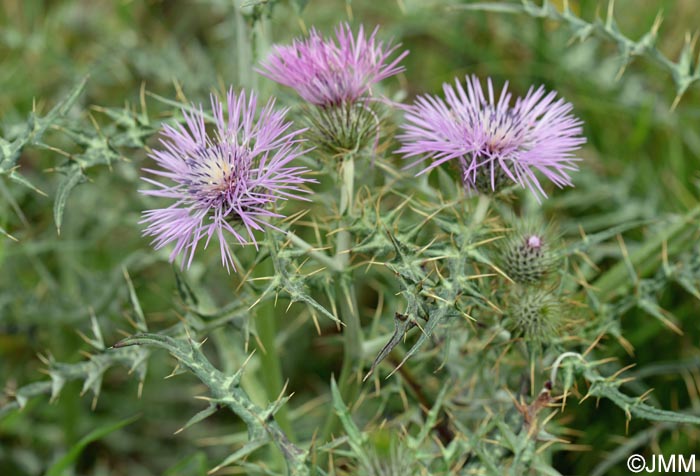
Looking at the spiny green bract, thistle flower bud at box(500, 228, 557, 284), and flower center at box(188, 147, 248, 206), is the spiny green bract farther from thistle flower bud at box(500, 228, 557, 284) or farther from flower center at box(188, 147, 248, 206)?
flower center at box(188, 147, 248, 206)

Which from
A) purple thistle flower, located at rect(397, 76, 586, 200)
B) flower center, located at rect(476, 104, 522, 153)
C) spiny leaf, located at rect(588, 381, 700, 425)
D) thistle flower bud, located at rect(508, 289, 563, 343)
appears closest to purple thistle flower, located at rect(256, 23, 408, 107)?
purple thistle flower, located at rect(397, 76, 586, 200)

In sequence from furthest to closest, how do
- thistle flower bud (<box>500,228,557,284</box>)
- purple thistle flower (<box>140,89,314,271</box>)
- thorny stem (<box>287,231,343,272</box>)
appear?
1. thistle flower bud (<box>500,228,557,284</box>)
2. thorny stem (<box>287,231,343,272</box>)
3. purple thistle flower (<box>140,89,314,271</box>)

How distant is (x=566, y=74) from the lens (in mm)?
4406

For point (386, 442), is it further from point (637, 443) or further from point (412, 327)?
point (637, 443)

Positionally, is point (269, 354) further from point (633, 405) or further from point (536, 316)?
point (633, 405)

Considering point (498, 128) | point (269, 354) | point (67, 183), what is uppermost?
point (498, 128)

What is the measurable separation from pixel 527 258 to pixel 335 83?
837mm

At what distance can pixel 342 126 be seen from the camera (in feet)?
7.70

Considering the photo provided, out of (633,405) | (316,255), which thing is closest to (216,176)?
(316,255)

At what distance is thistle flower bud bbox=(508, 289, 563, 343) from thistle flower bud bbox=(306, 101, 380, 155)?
707 mm

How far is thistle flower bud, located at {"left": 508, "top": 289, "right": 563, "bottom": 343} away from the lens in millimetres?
2326

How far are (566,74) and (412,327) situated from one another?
282 centimetres

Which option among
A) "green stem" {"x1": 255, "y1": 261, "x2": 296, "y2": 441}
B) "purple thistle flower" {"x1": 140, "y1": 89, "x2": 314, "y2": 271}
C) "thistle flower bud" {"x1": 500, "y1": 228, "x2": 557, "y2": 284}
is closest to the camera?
"purple thistle flower" {"x1": 140, "y1": 89, "x2": 314, "y2": 271}

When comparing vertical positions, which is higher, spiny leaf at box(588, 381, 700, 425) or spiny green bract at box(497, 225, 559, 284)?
spiny green bract at box(497, 225, 559, 284)
